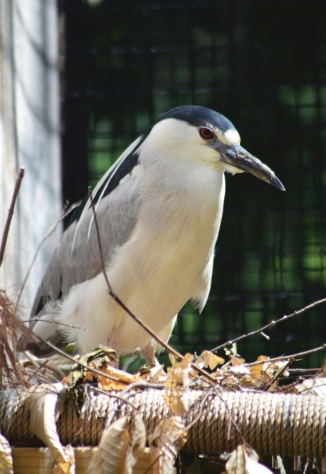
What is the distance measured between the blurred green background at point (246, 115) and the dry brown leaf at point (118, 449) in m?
1.86

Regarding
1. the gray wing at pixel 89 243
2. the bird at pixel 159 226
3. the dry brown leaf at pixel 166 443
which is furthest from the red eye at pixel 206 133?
the dry brown leaf at pixel 166 443

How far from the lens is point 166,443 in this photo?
1352 mm

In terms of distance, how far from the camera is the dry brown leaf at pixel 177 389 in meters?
1.40

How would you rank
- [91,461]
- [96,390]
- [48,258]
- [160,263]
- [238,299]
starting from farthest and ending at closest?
[238,299]
[48,258]
[160,263]
[96,390]
[91,461]

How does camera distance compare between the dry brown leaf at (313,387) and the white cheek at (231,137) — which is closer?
the dry brown leaf at (313,387)

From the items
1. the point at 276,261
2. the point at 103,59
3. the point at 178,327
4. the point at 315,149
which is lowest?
the point at 178,327

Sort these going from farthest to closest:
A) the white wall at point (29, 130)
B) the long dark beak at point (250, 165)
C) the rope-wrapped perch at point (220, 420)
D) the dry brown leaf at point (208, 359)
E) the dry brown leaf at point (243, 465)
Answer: the white wall at point (29, 130)
the long dark beak at point (250, 165)
the dry brown leaf at point (208, 359)
the rope-wrapped perch at point (220, 420)
the dry brown leaf at point (243, 465)

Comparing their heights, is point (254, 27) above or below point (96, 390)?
above

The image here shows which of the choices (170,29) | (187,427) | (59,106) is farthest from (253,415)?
(170,29)

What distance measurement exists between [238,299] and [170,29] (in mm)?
1115

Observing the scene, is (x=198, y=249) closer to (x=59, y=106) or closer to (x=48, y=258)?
(x=48, y=258)

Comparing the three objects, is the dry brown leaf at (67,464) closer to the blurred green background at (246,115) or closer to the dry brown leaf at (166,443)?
the dry brown leaf at (166,443)

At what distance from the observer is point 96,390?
1.47 meters

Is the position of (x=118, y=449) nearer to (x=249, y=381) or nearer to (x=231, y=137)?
(x=249, y=381)
